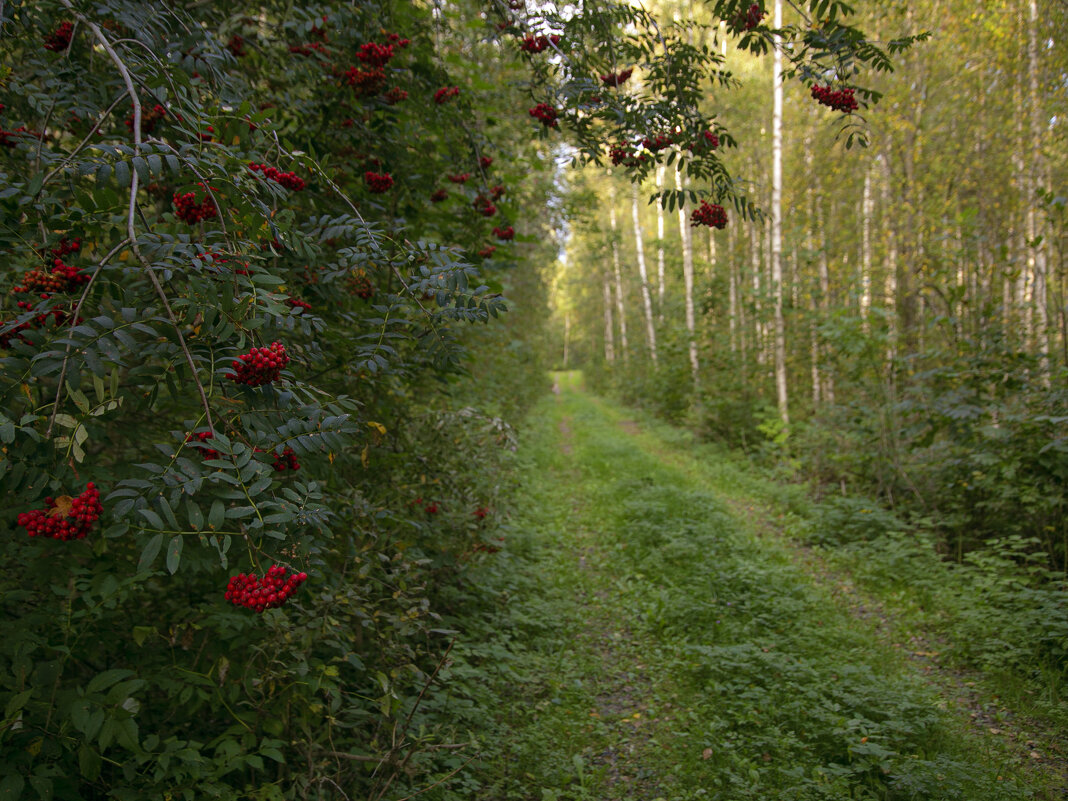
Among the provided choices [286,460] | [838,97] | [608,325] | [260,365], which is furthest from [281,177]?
[608,325]

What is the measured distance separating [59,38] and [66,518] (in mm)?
2078

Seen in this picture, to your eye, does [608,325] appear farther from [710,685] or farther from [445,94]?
[445,94]

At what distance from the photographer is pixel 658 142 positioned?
9.78 ft

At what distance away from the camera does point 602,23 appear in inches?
126

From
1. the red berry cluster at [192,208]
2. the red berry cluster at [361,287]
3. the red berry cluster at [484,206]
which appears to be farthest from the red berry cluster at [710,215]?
the red berry cluster at [192,208]

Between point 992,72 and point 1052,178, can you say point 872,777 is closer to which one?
point 1052,178

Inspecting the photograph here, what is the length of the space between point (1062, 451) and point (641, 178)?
4.48m

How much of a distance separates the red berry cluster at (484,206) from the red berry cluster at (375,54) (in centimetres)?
86

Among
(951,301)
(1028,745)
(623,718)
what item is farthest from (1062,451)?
(623,718)

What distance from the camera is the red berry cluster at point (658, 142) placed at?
2.97 meters

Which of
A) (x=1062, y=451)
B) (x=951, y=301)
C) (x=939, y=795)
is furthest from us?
(x=951, y=301)

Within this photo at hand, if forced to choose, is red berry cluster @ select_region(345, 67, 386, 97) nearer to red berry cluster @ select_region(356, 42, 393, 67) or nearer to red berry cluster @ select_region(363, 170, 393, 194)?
red berry cluster @ select_region(356, 42, 393, 67)

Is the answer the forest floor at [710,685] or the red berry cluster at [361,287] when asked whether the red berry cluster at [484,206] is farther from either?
the forest floor at [710,685]

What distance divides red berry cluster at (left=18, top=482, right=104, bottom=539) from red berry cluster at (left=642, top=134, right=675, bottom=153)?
275 cm
